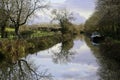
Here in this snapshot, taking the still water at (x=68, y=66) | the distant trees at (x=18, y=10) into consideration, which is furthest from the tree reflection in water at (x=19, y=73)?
the distant trees at (x=18, y=10)

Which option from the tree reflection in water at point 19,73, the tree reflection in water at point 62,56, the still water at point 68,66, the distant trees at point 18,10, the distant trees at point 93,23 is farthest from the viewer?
the distant trees at point 93,23

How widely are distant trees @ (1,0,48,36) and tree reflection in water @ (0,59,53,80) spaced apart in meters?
23.6

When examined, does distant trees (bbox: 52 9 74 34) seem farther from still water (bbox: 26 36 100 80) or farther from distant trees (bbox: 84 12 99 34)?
still water (bbox: 26 36 100 80)

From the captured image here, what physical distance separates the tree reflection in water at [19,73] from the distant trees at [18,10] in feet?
77.5

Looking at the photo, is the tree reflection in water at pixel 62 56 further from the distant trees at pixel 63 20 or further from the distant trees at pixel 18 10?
the distant trees at pixel 63 20

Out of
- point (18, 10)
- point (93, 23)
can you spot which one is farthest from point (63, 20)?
point (18, 10)

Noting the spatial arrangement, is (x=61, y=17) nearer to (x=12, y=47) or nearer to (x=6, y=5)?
(x=6, y=5)

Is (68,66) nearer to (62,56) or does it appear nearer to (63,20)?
(62,56)

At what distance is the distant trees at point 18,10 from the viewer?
5519cm

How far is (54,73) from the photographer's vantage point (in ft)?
87.5

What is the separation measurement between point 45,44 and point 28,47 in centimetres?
1436

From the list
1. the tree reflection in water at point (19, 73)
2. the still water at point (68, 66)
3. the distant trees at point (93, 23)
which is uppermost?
the distant trees at point (93, 23)

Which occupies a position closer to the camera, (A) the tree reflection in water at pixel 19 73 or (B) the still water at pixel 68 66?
(A) the tree reflection in water at pixel 19 73

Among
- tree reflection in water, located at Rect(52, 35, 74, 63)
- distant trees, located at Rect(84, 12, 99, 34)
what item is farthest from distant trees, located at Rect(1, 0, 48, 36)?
distant trees, located at Rect(84, 12, 99, 34)
